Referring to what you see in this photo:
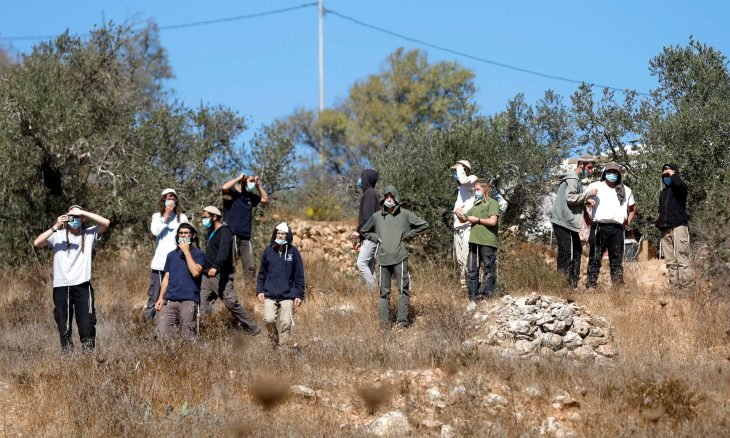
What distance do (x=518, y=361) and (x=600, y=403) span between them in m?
1.50

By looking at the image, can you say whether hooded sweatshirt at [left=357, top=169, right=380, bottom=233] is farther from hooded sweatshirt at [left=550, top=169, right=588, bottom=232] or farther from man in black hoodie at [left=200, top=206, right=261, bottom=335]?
hooded sweatshirt at [left=550, top=169, right=588, bottom=232]

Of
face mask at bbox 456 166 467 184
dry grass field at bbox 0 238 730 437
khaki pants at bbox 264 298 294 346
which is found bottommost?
dry grass field at bbox 0 238 730 437

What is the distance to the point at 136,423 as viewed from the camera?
32.1 feet

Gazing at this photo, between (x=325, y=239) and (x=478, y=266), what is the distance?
34.2ft

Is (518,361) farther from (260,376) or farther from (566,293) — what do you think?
(566,293)

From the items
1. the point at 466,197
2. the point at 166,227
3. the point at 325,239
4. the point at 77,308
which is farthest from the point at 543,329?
the point at 325,239

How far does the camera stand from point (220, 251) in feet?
43.5

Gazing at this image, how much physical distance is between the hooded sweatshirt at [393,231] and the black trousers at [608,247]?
8.64 feet

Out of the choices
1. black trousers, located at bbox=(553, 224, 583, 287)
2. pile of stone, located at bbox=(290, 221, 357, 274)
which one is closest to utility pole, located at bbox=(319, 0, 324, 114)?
pile of stone, located at bbox=(290, 221, 357, 274)

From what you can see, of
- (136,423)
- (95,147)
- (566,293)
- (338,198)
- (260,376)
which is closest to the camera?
(136,423)

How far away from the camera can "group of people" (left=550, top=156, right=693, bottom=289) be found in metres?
14.5

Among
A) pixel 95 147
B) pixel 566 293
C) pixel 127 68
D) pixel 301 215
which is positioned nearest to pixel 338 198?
pixel 301 215

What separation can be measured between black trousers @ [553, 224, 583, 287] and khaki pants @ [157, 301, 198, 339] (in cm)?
562

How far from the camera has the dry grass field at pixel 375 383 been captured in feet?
31.5
